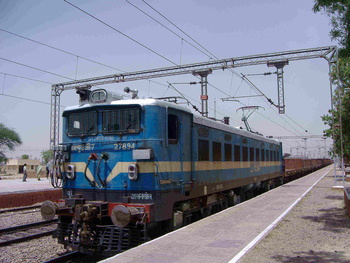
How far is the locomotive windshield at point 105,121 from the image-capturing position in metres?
7.81

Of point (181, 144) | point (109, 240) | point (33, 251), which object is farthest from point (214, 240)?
point (33, 251)

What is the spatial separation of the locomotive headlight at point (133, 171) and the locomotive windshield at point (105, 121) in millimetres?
797

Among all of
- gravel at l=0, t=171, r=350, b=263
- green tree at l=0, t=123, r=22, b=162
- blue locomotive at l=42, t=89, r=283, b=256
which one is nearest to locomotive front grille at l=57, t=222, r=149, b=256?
blue locomotive at l=42, t=89, r=283, b=256

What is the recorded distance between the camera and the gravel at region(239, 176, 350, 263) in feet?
20.2

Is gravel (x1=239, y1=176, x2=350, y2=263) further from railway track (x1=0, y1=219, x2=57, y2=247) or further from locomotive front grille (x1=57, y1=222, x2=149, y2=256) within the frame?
railway track (x1=0, y1=219, x2=57, y2=247)

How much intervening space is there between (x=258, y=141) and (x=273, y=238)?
32.7 feet

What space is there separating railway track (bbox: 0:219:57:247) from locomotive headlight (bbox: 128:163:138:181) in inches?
159

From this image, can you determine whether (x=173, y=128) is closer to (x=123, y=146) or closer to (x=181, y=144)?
(x=181, y=144)

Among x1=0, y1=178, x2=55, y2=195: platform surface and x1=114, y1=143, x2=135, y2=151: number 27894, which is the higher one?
x1=114, y1=143, x2=135, y2=151: number 27894

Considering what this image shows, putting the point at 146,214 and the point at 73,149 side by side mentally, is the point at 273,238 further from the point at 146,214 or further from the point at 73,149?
the point at 73,149

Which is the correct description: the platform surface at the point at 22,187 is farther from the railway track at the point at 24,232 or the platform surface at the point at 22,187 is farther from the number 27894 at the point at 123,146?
the number 27894 at the point at 123,146

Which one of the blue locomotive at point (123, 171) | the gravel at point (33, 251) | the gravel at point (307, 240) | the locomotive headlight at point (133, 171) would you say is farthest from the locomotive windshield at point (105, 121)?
the gravel at point (307, 240)

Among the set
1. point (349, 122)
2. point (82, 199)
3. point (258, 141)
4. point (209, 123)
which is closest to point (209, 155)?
point (209, 123)

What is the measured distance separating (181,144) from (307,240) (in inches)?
141
